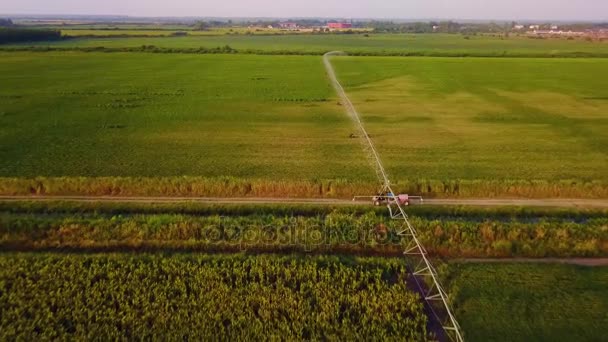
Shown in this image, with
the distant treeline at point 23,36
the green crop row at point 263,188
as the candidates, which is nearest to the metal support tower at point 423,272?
the green crop row at point 263,188

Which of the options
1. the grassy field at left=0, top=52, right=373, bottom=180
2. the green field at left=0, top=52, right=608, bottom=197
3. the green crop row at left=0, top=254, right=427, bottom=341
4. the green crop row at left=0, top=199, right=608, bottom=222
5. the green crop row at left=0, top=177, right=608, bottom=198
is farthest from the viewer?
the grassy field at left=0, top=52, right=373, bottom=180

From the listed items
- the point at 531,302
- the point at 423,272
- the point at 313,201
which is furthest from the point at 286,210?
the point at 531,302

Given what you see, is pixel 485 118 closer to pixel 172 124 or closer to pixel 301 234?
pixel 172 124

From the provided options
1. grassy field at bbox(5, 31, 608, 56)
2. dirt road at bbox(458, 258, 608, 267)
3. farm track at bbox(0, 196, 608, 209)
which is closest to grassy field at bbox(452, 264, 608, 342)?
dirt road at bbox(458, 258, 608, 267)

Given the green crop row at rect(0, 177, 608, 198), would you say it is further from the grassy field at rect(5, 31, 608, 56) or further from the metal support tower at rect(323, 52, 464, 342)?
the grassy field at rect(5, 31, 608, 56)

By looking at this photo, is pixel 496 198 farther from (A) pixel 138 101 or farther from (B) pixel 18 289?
(A) pixel 138 101

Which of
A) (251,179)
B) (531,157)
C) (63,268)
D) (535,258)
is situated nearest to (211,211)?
(251,179)

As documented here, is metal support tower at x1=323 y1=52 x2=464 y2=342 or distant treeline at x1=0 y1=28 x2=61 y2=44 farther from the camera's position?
distant treeline at x1=0 y1=28 x2=61 y2=44
